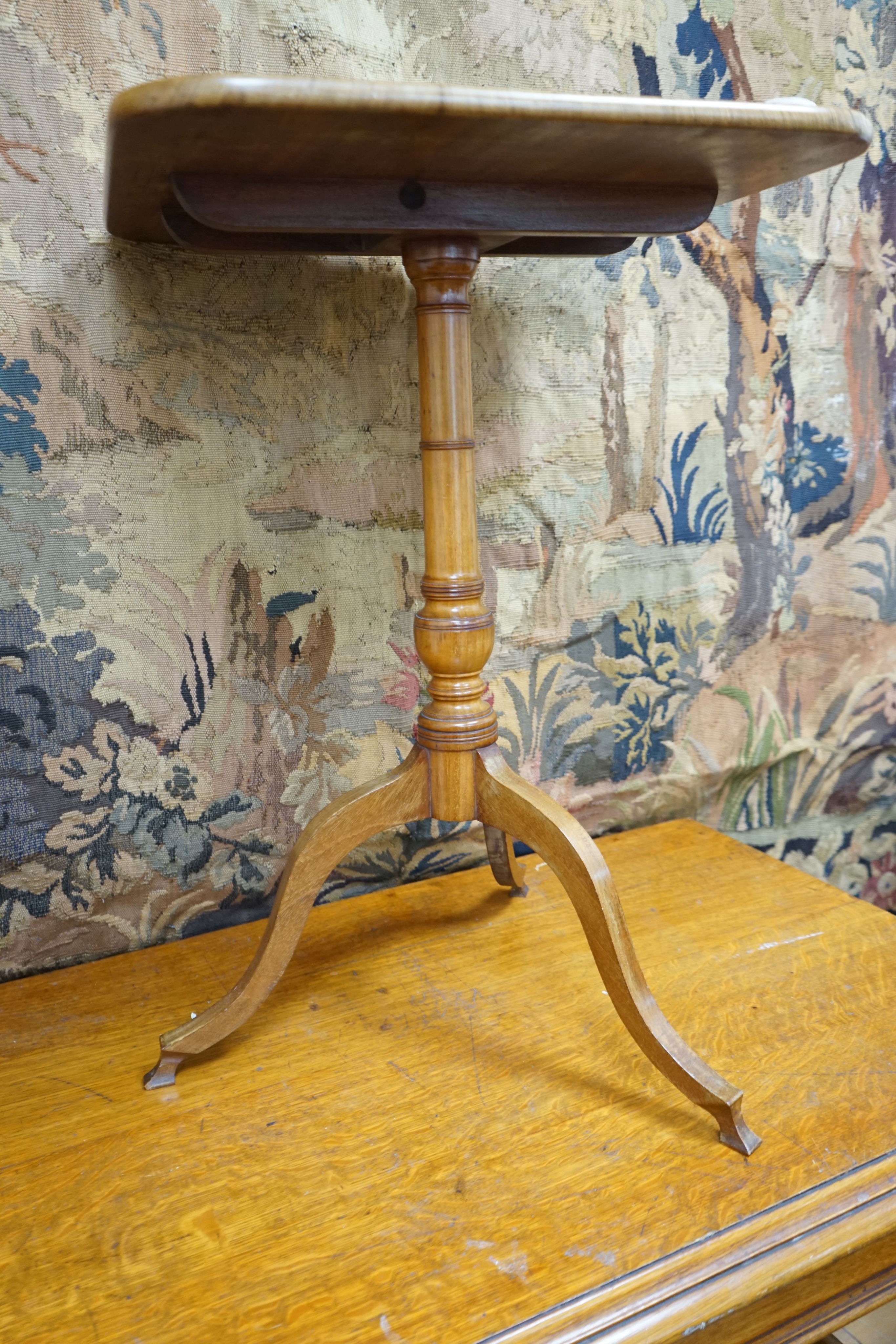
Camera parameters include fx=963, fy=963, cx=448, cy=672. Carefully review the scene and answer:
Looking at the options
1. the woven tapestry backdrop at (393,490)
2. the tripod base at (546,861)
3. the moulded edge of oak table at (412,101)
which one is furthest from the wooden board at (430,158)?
the tripod base at (546,861)

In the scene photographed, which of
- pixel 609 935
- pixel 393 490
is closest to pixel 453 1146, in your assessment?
pixel 609 935

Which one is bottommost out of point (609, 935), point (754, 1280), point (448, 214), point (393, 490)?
point (754, 1280)

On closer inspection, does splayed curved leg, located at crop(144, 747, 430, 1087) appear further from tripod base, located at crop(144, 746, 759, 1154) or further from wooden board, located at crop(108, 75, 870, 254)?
wooden board, located at crop(108, 75, 870, 254)

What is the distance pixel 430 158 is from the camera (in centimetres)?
53

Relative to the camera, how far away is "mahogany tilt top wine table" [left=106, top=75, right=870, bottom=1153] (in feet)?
1.53

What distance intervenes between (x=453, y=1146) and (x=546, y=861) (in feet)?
0.64

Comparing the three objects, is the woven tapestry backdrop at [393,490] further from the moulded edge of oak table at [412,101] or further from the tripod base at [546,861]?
the moulded edge of oak table at [412,101]

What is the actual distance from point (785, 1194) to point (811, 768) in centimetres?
70

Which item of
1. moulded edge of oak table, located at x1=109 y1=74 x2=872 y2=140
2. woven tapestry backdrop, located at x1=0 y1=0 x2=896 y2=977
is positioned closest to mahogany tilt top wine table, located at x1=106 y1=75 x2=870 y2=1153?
moulded edge of oak table, located at x1=109 y1=74 x2=872 y2=140

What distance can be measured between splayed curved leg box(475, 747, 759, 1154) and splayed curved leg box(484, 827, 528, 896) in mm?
178

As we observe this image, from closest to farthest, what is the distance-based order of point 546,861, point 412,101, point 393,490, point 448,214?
point 412,101 → point 448,214 → point 546,861 → point 393,490

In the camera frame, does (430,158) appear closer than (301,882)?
Yes

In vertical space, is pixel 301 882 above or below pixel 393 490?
below

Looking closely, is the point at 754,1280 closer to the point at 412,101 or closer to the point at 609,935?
the point at 609,935
